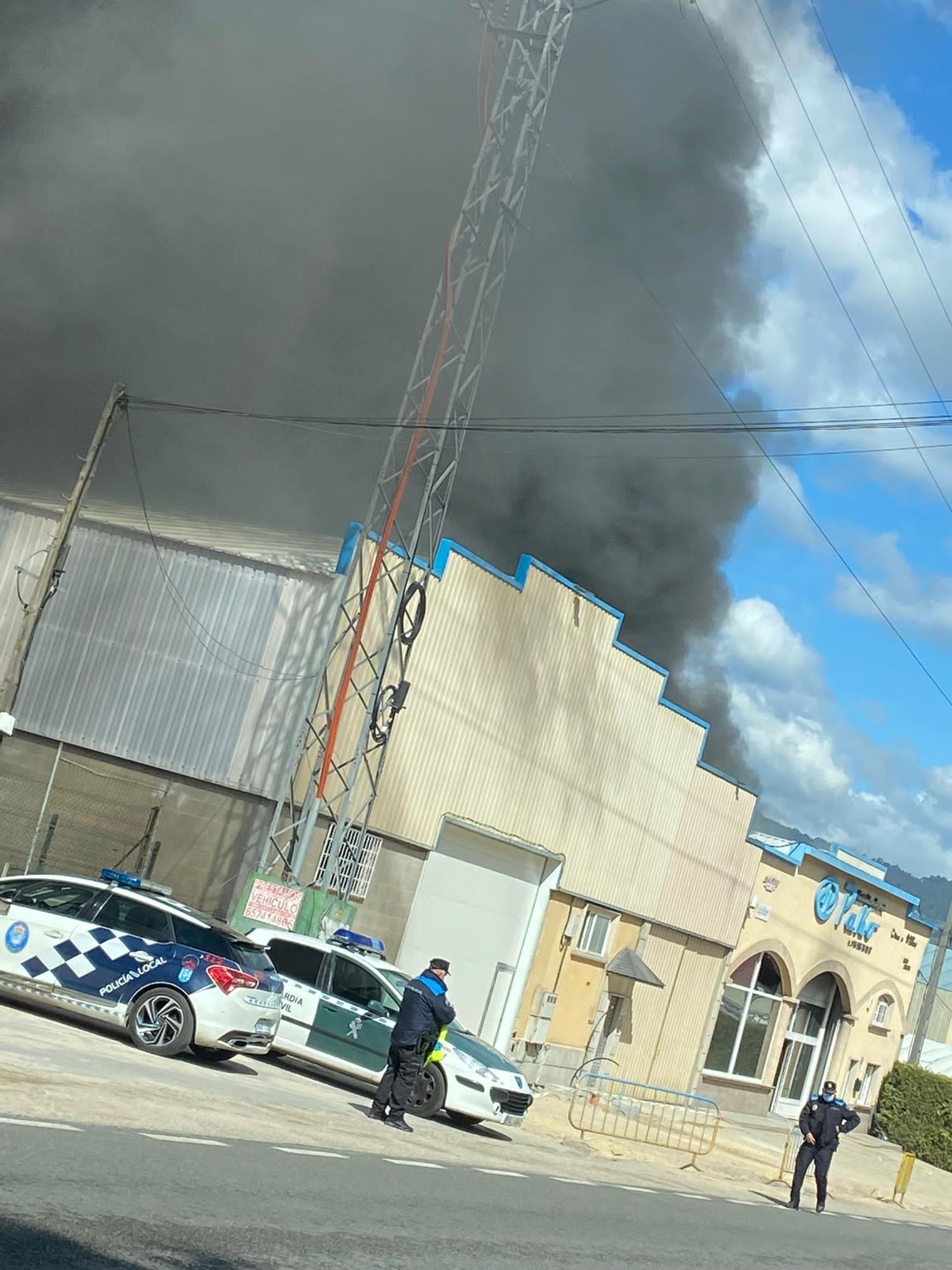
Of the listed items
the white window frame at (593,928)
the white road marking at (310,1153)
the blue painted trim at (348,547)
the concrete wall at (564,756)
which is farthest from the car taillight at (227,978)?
the white window frame at (593,928)

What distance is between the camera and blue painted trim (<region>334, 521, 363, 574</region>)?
880 inches

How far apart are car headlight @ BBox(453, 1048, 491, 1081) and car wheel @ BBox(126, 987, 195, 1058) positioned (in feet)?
11.5

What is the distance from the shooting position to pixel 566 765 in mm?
27656

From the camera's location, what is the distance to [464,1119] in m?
17.0

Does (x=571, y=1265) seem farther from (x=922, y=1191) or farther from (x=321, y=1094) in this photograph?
(x=922, y=1191)

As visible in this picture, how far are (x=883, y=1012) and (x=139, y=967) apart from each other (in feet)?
99.8

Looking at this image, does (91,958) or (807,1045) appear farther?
(807,1045)

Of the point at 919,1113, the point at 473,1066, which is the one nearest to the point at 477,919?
the point at 473,1066

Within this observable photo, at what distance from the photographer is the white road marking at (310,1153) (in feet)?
34.3

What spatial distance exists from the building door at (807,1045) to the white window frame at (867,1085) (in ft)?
6.13

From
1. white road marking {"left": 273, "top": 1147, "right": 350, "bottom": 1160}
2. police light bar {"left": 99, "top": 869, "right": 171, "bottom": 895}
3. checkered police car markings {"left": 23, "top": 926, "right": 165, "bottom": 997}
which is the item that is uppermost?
police light bar {"left": 99, "top": 869, "right": 171, "bottom": 895}

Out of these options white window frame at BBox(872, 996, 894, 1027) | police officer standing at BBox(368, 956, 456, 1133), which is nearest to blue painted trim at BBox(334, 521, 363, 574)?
police officer standing at BBox(368, 956, 456, 1133)

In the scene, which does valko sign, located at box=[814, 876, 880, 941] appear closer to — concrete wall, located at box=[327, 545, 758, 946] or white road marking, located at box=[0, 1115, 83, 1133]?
concrete wall, located at box=[327, 545, 758, 946]

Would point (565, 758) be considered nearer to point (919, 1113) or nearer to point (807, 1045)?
point (807, 1045)
